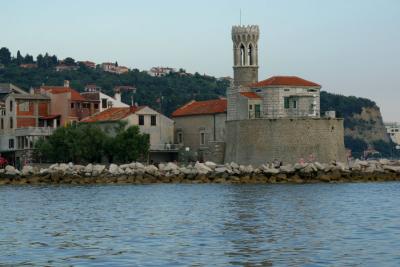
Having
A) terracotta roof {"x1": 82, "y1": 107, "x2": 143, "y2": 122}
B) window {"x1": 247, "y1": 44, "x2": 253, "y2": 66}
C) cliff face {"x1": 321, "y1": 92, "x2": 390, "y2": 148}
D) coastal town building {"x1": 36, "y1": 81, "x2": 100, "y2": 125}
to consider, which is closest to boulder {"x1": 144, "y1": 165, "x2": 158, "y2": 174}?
terracotta roof {"x1": 82, "y1": 107, "x2": 143, "y2": 122}

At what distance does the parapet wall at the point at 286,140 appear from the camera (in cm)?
6500

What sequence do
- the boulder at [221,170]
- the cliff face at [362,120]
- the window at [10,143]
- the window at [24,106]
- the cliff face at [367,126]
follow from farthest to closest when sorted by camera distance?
1. the cliff face at [367,126]
2. the cliff face at [362,120]
3. the window at [24,106]
4. the window at [10,143]
5. the boulder at [221,170]

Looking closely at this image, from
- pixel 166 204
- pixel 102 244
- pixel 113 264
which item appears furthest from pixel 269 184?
pixel 113 264

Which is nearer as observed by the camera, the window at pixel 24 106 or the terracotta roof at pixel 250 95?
the terracotta roof at pixel 250 95

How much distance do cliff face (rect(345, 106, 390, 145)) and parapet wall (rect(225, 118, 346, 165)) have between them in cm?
10573

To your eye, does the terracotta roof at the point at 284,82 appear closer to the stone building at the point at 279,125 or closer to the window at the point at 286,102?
the stone building at the point at 279,125

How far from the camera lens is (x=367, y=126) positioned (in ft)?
577

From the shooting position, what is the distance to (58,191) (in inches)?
2090

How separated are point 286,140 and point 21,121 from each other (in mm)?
21928

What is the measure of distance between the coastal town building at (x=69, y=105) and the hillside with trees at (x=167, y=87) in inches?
1750

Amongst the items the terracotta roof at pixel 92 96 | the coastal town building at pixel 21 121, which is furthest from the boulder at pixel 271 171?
the terracotta roof at pixel 92 96

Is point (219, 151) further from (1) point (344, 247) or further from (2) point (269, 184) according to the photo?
(1) point (344, 247)

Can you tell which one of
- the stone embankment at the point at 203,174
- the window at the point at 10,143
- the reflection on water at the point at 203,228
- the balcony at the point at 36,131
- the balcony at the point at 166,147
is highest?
the balcony at the point at 36,131

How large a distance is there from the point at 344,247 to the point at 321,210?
39.3 feet
